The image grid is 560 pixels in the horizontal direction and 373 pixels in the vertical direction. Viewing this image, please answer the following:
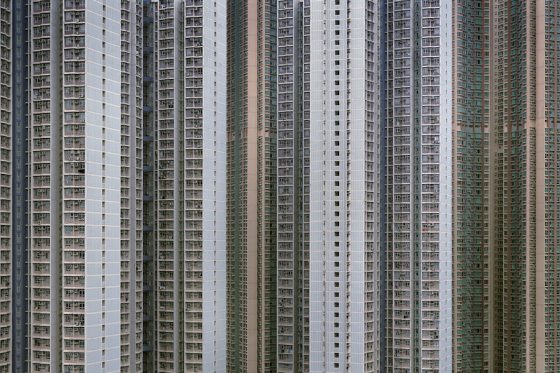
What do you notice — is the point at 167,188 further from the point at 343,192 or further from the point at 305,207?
the point at 305,207

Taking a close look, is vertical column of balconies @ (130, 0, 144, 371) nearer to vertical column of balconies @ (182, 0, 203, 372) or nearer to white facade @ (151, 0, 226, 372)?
white facade @ (151, 0, 226, 372)

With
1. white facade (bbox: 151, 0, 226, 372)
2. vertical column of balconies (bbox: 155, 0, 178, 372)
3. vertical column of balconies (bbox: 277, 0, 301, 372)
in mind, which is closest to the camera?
white facade (bbox: 151, 0, 226, 372)

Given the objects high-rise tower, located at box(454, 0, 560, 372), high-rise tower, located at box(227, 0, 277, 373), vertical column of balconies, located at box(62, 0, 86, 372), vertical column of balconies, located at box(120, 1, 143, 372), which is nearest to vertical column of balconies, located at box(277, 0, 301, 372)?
high-rise tower, located at box(227, 0, 277, 373)

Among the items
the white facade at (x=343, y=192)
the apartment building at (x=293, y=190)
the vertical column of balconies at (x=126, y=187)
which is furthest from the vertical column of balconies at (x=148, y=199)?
the apartment building at (x=293, y=190)

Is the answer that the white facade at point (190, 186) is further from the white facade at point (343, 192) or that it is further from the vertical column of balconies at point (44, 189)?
the vertical column of balconies at point (44, 189)

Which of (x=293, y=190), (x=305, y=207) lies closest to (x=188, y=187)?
(x=305, y=207)

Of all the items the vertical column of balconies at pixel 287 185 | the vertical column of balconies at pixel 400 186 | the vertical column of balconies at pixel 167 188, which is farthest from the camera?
the vertical column of balconies at pixel 287 185
